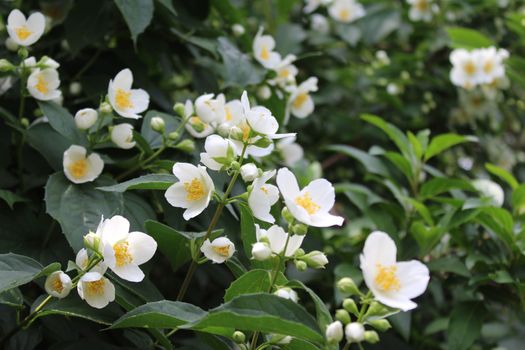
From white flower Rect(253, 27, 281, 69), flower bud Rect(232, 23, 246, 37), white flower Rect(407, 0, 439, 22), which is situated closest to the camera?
white flower Rect(253, 27, 281, 69)

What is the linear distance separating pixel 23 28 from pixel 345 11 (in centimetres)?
174

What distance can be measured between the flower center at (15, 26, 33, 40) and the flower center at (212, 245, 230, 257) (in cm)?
74

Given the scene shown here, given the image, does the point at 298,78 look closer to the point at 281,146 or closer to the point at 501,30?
the point at 281,146

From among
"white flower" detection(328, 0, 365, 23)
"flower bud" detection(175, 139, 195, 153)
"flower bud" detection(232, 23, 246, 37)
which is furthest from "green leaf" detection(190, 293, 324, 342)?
"white flower" detection(328, 0, 365, 23)

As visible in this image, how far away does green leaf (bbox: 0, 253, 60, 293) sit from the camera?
3.75ft

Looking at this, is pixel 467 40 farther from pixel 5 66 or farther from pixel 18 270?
pixel 18 270

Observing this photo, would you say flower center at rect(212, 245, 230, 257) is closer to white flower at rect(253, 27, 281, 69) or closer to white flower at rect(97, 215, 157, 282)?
white flower at rect(97, 215, 157, 282)

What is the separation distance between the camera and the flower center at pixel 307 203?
1214 mm

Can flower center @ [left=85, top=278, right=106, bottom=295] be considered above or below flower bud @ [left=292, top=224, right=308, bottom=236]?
below

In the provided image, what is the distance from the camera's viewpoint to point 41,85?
158 centimetres

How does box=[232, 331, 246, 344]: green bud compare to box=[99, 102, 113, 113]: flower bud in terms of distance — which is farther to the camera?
box=[99, 102, 113, 113]: flower bud

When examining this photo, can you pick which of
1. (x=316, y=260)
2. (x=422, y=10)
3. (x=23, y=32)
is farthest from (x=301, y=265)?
(x=422, y=10)

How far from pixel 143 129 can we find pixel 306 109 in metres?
0.61

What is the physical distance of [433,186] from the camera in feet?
6.63
